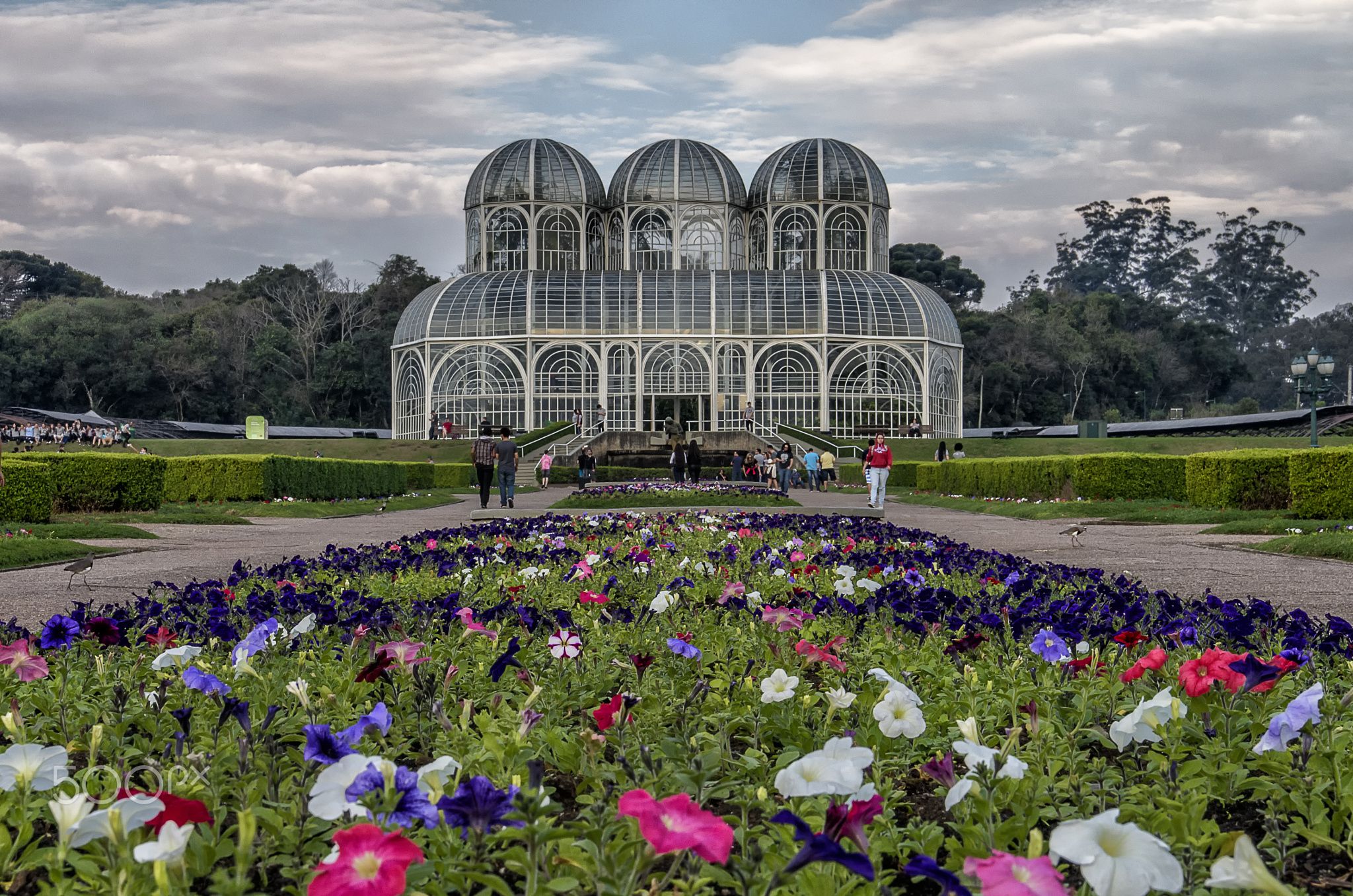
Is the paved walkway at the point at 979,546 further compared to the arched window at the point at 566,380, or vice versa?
the arched window at the point at 566,380

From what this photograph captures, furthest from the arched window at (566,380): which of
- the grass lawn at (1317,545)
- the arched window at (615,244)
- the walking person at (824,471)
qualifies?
the grass lawn at (1317,545)

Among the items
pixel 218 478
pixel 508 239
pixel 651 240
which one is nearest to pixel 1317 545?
pixel 218 478

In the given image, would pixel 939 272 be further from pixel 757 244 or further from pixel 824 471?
pixel 824 471

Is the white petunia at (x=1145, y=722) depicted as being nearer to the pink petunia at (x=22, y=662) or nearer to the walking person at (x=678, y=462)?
the pink petunia at (x=22, y=662)

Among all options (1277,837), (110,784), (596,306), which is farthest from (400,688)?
(596,306)

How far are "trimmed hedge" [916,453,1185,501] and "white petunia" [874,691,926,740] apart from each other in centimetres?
1817

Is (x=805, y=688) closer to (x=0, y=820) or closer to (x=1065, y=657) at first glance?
(x=1065, y=657)

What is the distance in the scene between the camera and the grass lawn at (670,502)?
1933cm

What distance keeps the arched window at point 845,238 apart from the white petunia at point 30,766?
52.1m

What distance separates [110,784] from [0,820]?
18cm

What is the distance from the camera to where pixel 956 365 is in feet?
166

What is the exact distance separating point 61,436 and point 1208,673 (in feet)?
141

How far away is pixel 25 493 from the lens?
41.5 feet

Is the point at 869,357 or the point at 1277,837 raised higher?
the point at 869,357
